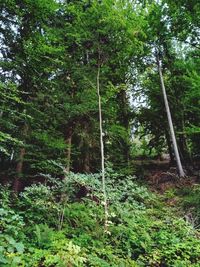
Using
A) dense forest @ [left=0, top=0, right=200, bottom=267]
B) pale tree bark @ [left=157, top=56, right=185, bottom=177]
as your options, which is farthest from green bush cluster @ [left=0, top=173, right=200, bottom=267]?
pale tree bark @ [left=157, top=56, right=185, bottom=177]

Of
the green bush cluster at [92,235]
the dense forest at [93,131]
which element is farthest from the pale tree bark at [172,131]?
the green bush cluster at [92,235]

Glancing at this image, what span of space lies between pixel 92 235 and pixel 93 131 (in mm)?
7677

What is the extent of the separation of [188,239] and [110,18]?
7009 millimetres

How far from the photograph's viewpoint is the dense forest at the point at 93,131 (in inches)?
286

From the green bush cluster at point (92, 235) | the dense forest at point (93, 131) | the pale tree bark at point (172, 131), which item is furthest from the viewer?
the pale tree bark at point (172, 131)

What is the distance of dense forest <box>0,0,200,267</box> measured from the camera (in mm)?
7262

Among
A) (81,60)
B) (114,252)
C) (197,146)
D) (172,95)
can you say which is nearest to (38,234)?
(114,252)

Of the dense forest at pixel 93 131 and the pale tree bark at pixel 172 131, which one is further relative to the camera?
the pale tree bark at pixel 172 131

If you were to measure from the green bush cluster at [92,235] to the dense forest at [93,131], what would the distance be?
0.03 meters

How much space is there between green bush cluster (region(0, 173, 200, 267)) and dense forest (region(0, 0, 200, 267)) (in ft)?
0.10

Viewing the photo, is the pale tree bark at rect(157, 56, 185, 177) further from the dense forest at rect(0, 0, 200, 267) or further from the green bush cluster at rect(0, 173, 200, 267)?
the green bush cluster at rect(0, 173, 200, 267)

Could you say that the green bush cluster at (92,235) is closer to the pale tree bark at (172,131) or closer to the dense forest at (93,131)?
the dense forest at (93,131)

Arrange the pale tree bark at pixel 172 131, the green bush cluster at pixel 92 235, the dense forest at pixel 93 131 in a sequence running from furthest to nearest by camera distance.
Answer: the pale tree bark at pixel 172 131 → the dense forest at pixel 93 131 → the green bush cluster at pixel 92 235

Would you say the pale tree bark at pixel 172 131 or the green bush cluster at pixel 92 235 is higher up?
the pale tree bark at pixel 172 131
